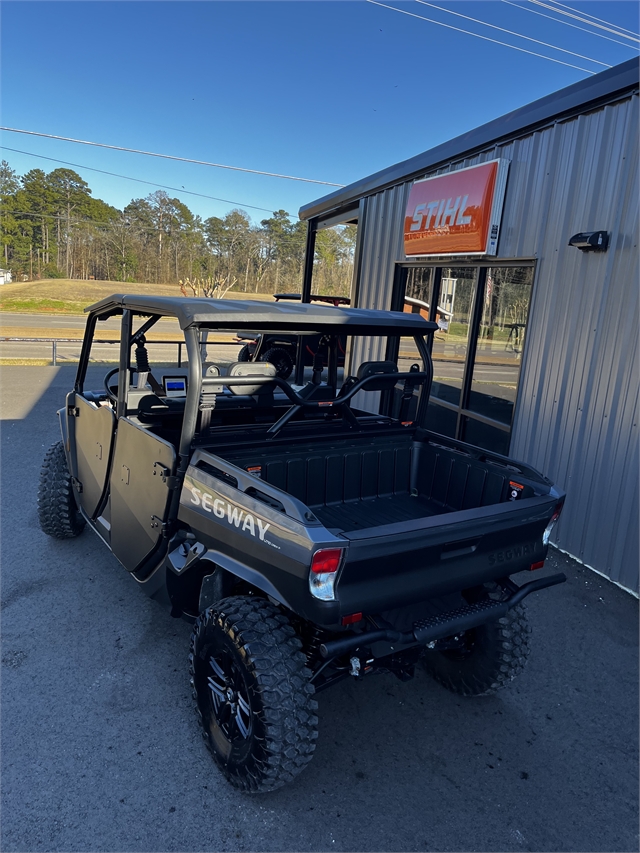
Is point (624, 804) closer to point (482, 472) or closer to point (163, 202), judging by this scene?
point (482, 472)

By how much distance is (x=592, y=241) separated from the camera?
4773 millimetres

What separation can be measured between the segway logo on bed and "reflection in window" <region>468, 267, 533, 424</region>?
13.4 feet

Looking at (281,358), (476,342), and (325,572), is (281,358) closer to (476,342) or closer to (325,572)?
(476,342)

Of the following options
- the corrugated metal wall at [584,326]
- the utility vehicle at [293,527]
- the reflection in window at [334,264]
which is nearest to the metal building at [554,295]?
the corrugated metal wall at [584,326]

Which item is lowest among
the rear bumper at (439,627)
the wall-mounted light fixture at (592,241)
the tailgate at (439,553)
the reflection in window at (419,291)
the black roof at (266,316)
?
the rear bumper at (439,627)

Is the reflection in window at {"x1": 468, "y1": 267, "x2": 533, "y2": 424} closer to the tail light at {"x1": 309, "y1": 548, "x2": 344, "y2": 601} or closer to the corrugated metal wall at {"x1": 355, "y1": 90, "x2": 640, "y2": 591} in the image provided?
the corrugated metal wall at {"x1": 355, "y1": 90, "x2": 640, "y2": 591}

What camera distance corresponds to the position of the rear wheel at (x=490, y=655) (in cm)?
309

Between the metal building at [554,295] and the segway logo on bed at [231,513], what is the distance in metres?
3.44

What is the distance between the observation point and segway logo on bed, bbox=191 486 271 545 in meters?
2.41

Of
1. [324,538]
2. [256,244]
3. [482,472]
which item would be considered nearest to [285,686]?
[324,538]

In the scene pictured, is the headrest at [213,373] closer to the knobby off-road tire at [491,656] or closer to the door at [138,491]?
the door at [138,491]

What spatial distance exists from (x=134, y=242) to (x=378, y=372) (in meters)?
62.1

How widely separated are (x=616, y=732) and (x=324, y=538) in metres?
2.20

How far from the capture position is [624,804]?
Result: 8.77 ft
